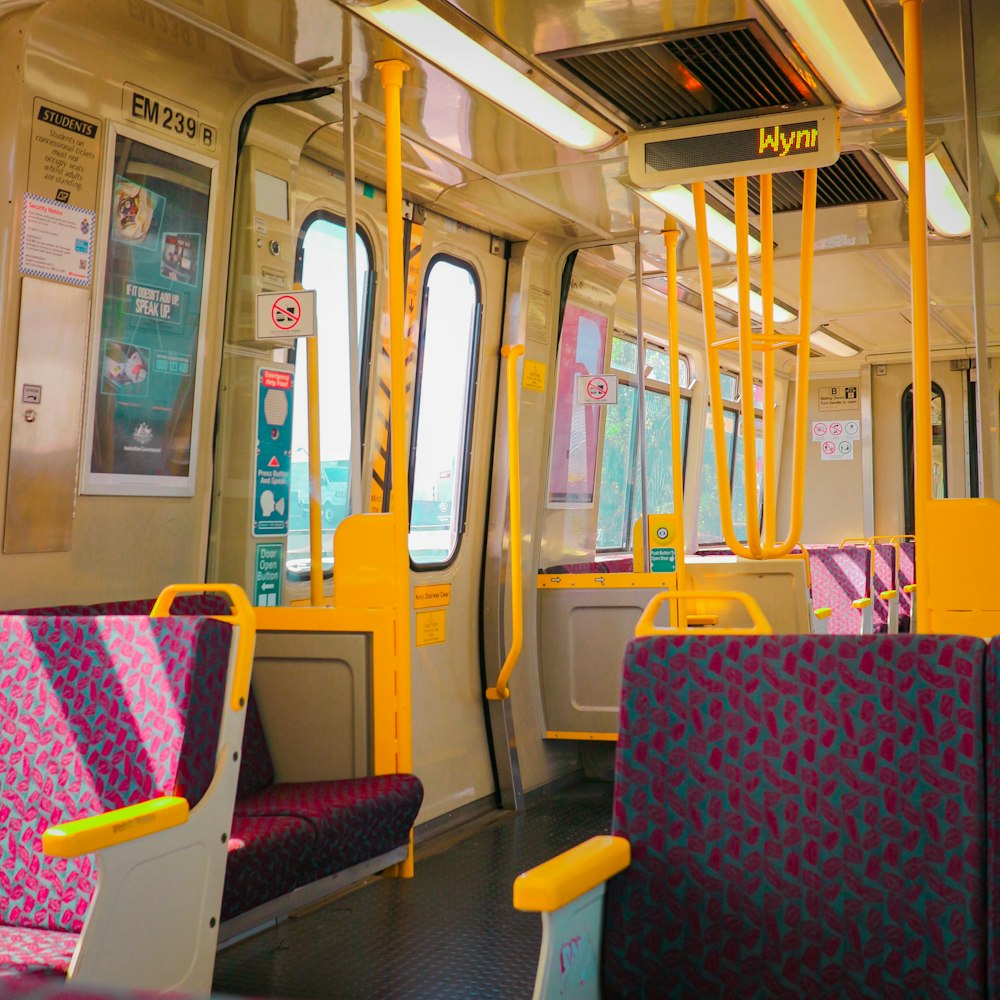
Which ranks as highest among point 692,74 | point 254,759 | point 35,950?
point 692,74

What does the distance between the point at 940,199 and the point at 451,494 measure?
252 centimetres

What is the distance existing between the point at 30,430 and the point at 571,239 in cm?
348

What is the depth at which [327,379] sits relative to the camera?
15.7 ft

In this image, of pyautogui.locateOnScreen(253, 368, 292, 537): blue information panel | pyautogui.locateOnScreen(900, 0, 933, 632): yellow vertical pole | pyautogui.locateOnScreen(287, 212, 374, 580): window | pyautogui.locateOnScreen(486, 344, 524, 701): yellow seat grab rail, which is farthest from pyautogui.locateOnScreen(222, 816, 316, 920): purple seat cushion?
pyautogui.locateOnScreen(486, 344, 524, 701): yellow seat grab rail

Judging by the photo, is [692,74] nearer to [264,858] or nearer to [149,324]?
[149,324]

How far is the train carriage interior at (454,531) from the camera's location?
1997 millimetres

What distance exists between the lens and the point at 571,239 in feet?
19.9

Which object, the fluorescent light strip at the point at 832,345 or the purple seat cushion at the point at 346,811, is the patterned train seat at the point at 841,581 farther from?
the purple seat cushion at the point at 346,811

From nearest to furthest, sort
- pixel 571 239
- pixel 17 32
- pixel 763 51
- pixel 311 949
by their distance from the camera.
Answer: pixel 17 32 → pixel 763 51 → pixel 311 949 → pixel 571 239

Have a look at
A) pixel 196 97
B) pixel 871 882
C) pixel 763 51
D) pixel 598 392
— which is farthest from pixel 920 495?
pixel 598 392

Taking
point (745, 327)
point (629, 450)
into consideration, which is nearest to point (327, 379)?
point (745, 327)

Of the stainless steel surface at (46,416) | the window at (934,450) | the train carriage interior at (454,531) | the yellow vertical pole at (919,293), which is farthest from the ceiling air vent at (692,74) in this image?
the window at (934,450)

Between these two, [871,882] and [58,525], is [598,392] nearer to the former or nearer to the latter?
[58,525]

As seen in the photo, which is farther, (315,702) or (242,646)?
(315,702)
